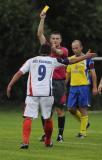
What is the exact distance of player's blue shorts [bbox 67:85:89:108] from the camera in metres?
17.6

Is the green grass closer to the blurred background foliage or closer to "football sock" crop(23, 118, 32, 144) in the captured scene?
"football sock" crop(23, 118, 32, 144)

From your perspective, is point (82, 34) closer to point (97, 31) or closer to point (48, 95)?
point (97, 31)

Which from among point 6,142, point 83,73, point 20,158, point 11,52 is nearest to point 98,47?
point 11,52

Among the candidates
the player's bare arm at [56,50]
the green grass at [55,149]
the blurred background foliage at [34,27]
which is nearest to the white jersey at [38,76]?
the player's bare arm at [56,50]

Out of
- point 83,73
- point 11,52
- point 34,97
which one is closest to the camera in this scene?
point 34,97

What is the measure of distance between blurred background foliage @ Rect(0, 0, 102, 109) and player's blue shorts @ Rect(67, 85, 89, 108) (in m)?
16.8

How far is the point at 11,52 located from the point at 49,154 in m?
23.4

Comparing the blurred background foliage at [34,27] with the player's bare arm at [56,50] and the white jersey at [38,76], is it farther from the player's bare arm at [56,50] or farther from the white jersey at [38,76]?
the white jersey at [38,76]

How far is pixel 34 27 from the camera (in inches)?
1363

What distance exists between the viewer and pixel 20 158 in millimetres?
12023

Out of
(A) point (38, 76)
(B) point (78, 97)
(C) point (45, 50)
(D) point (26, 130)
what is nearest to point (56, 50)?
(C) point (45, 50)

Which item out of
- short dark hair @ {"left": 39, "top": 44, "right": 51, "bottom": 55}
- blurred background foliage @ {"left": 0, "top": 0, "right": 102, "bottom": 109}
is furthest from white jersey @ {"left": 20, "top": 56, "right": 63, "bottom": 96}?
blurred background foliage @ {"left": 0, "top": 0, "right": 102, "bottom": 109}

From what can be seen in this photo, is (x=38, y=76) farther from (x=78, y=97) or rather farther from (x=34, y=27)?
(x=34, y=27)

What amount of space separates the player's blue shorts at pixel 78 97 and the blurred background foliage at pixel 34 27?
16781mm
